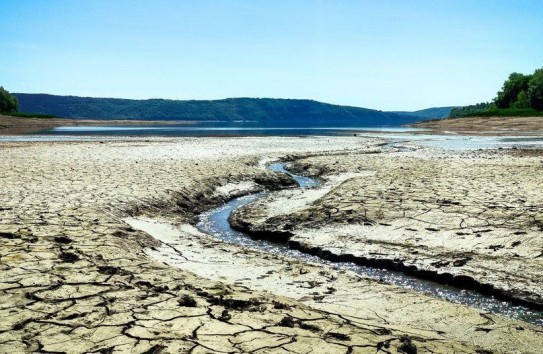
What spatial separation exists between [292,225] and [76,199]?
14.6 feet

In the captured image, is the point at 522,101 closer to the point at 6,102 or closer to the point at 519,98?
the point at 519,98

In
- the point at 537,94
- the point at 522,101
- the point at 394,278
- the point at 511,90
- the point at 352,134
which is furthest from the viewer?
the point at 511,90

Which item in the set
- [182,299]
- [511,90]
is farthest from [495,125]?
[182,299]

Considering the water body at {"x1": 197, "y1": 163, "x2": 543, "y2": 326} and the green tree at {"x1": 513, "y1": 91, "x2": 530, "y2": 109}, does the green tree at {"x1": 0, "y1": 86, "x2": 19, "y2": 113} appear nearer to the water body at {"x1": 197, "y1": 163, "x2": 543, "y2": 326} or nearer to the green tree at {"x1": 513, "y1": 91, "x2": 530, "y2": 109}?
the water body at {"x1": 197, "y1": 163, "x2": 543, "y2": 326}

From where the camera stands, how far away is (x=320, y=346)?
3.43m

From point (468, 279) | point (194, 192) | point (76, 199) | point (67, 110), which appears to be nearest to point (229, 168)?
point (194, 192)

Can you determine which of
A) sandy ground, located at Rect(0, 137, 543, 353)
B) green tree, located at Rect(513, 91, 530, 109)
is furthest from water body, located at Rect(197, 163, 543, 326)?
green tree, located at Rect(513, 91, 530, 109)

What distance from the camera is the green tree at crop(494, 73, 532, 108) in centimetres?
8450

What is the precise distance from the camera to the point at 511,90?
8656cm

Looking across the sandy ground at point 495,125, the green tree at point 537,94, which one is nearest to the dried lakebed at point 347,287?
the sandy ground at point 495,125

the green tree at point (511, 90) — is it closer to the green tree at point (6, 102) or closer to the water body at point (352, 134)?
the water body at point (352, 134)

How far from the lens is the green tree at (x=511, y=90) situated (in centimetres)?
8450

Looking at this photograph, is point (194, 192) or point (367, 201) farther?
A: point (194, 192)

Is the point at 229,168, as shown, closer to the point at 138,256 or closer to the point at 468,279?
the point at 138,256
